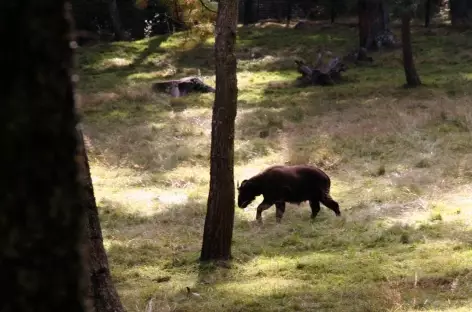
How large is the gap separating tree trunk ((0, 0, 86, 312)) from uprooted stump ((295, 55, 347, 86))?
2512cm

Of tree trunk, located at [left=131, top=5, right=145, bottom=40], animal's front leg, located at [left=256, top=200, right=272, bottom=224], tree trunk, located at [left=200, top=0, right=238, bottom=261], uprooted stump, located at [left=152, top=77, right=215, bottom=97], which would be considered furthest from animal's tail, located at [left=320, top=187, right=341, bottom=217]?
tree trunk, located at [left=131, top=5, right=145, bottom=40]

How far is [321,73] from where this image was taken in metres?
26.8

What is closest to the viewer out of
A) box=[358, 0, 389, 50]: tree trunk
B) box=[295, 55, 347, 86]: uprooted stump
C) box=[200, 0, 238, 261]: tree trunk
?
box=[200, 0, 238, 261]: tree trunk

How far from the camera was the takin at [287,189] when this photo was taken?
12.3 meters

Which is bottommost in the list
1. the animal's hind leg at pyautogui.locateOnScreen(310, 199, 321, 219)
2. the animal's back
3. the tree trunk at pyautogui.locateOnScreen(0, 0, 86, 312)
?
the animal's hind leg at pyautogui.locateOnScreen(310, 199, 321, 219)

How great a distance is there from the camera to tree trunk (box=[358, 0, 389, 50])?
32.6 metres

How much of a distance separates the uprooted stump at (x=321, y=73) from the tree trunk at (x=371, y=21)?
20.1ft

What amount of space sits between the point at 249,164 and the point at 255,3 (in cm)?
3107

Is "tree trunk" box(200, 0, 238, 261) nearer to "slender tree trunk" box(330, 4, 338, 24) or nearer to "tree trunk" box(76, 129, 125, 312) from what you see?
"tree trunk" box(76, 129, 125, 312)

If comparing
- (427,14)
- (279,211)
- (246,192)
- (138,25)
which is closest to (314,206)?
(279,211)

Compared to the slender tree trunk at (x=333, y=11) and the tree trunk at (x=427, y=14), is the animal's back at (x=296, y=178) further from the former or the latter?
the slender tree trunk at (x=333, y=11)

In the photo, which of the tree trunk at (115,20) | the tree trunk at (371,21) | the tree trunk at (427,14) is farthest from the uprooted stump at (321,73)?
the tree trunk at (427,14)

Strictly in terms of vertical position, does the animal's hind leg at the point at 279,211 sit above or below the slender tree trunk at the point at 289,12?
below

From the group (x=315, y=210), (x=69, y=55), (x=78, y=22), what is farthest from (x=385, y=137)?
(x=78, y=22)
